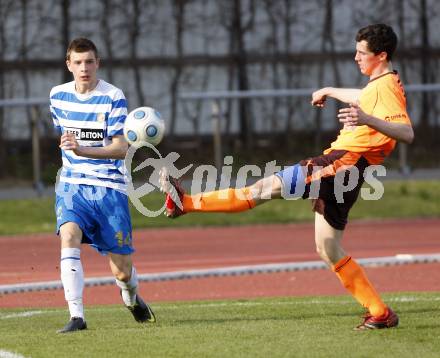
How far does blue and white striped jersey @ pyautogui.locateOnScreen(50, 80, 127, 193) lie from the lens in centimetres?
879

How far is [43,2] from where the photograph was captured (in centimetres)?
2234

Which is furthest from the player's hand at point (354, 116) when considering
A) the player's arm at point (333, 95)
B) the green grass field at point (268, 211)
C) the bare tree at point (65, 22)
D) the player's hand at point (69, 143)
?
the bare tree at point (65, 22)

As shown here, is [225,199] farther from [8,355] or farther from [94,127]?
[8,355]

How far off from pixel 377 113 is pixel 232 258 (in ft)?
24.7

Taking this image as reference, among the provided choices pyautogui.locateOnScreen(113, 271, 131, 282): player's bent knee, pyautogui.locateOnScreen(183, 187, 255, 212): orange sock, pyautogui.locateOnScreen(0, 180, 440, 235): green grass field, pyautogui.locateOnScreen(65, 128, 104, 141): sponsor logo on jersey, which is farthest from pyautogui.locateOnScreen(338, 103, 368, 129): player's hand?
pyautogui.locateOnScreen(0, 180, 440, 235): green grass field

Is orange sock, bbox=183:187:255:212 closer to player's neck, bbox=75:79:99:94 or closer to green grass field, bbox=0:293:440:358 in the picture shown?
green grass field, bbox=0:293:440:358

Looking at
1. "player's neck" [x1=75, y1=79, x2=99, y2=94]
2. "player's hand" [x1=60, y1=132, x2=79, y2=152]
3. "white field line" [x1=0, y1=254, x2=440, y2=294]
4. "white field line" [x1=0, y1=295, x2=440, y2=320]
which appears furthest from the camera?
"white field line" [x1=0, y1=254, x2=440, y2=294]

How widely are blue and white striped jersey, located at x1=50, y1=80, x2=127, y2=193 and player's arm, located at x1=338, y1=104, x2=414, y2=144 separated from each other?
181 centimetres

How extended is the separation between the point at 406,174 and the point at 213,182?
3440 millimetres

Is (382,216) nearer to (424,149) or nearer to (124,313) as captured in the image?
(424,149)

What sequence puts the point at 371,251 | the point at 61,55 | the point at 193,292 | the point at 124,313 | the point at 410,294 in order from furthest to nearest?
the point at 61,55
the point at 371,251
the point at 193,292
the point at 410,294
the point at 124,313

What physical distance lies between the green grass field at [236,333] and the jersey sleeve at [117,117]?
1.35 metres

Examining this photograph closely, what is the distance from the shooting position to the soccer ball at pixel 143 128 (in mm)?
8469

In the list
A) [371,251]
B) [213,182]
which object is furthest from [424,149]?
[371,251]
